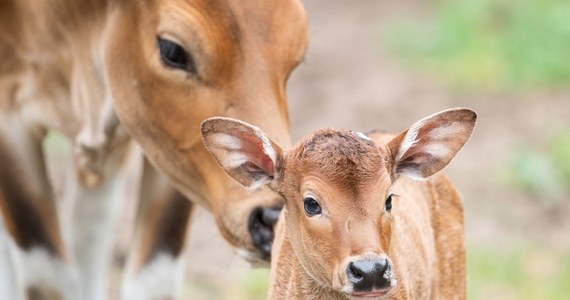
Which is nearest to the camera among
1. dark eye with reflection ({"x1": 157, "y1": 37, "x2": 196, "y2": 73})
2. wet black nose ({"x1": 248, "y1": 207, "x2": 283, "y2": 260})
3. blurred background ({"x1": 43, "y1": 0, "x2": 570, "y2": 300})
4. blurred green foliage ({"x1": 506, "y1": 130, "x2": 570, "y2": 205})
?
wet black nose ({"x1": 248, "y1": 207, "x2": 283, "y2": 260})

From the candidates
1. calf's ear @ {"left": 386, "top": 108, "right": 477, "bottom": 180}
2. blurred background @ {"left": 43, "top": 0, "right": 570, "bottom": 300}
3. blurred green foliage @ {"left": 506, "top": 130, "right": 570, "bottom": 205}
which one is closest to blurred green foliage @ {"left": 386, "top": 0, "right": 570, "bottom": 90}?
blurred background @ {"left": 43, "top": 0, "right": 570, "bottom": 300}

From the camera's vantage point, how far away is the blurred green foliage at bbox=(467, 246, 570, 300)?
31.4 ft

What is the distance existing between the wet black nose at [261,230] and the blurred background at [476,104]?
260 cm

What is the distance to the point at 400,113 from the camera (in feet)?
39.1

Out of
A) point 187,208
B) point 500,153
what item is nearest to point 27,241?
point 187,208

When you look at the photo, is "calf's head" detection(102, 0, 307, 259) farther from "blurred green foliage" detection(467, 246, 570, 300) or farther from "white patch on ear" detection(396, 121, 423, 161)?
"blurred green foliage" detection(467, 246, 570, 300)

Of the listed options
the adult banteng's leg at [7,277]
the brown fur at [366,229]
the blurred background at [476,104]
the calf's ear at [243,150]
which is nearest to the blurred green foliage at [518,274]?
the blurred background at [476,104]

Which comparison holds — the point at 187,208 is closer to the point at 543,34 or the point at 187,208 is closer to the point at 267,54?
the point at 267,54

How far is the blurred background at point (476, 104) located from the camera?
9.91m

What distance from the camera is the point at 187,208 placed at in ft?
Answer: 27.0

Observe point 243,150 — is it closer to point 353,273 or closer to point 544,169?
point 353,273

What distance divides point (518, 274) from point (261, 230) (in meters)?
3.39

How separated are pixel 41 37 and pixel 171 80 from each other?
1072 millimetres

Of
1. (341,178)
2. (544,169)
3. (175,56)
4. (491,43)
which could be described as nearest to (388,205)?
(341,178)
